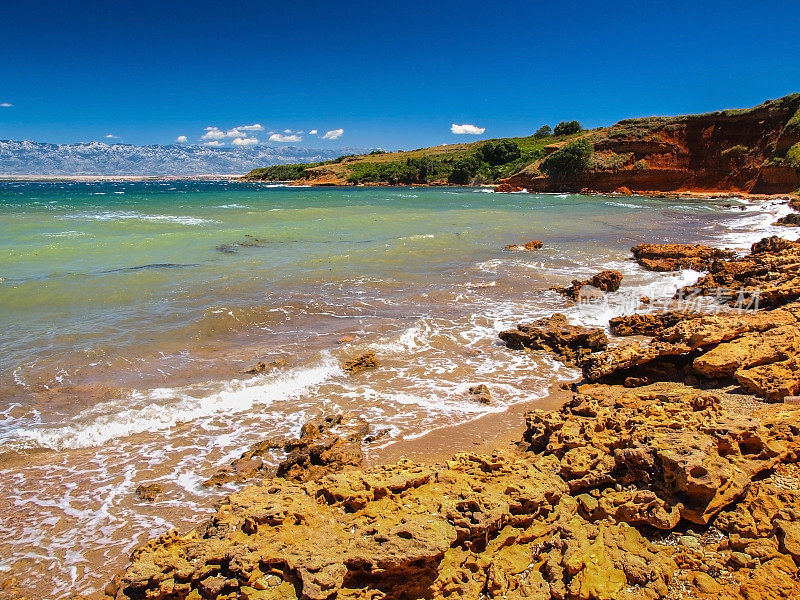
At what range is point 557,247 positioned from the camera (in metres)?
21.2

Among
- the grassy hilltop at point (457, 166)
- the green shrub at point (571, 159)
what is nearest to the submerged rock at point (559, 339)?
the green shrub at point (571, 159)

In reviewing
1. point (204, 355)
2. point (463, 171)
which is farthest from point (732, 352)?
point (463, 171)

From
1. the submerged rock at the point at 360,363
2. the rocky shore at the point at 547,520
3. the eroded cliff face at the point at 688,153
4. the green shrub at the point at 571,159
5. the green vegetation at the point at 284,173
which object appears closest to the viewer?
the rocky shore at the point at 547,520

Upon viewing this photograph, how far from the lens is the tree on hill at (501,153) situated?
87.9 meters

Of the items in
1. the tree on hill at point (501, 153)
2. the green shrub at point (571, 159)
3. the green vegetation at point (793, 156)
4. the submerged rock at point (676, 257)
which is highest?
the tree on hill at point (501, 153)

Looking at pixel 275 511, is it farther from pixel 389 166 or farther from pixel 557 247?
pixel 389 166

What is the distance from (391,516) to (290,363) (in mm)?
5460

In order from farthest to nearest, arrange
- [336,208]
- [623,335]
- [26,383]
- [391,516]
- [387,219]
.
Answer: [336,208] < [387,219] < [623,335] < [26,383] < [391,516]

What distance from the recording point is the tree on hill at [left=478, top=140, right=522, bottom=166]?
87938 millimetres

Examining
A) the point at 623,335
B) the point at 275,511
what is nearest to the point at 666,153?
the point at 623,335

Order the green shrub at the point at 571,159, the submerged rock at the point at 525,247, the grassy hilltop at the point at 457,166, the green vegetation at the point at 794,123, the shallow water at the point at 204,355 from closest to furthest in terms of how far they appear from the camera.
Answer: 1. the shallow water at the point at 204,355
2. the submerged rock at the point at 525,247
3. the green vegetation at the point at 794,123
4. the green shrub at the point at 571,159
5. the grassy hilltop at the point at 457,166

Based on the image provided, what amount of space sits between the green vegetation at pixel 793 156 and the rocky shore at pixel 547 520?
A: 165 ft

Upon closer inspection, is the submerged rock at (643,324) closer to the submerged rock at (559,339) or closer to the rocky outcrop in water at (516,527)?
the submerged rock at (559,339)

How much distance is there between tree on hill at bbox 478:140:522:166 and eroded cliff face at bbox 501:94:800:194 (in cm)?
2535
